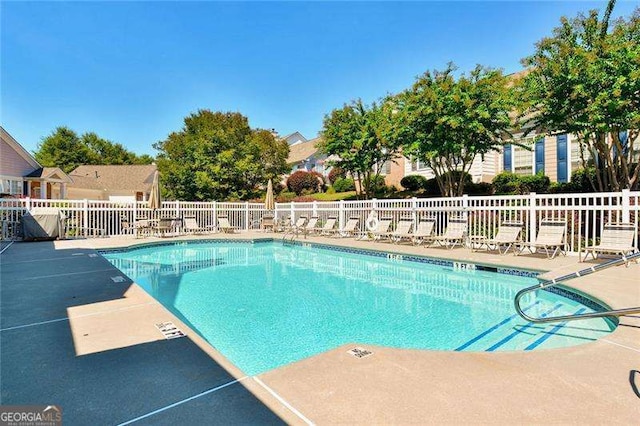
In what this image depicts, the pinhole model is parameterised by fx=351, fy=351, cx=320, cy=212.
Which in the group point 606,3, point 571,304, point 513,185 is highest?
point 606,3

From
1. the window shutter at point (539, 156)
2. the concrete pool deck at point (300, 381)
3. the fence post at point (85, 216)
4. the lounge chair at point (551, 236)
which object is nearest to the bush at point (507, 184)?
the window shutter at point (539, 156)

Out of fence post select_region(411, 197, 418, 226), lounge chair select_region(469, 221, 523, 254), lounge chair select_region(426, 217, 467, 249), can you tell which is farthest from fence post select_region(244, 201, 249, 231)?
lounge chair select_region(469, 221, 523, 254)

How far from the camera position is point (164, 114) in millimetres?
35812

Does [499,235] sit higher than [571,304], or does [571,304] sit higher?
[499,235]

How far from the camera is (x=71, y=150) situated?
140ft

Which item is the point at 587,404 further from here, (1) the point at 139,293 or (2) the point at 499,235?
(2) the point at 499,235

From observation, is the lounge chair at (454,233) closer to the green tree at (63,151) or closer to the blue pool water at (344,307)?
the blue pool water at (344,307)

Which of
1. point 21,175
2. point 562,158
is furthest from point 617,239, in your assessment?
point 21,175

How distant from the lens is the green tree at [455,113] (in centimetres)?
1238

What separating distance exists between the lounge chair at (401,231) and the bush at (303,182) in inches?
691

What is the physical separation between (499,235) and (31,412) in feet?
31.3

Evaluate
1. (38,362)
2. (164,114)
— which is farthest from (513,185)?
(164,114)

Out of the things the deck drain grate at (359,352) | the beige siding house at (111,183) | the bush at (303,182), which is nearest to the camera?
the deck drain grate at (359,352)

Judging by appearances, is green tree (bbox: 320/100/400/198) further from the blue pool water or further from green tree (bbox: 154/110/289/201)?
the blue pool water
